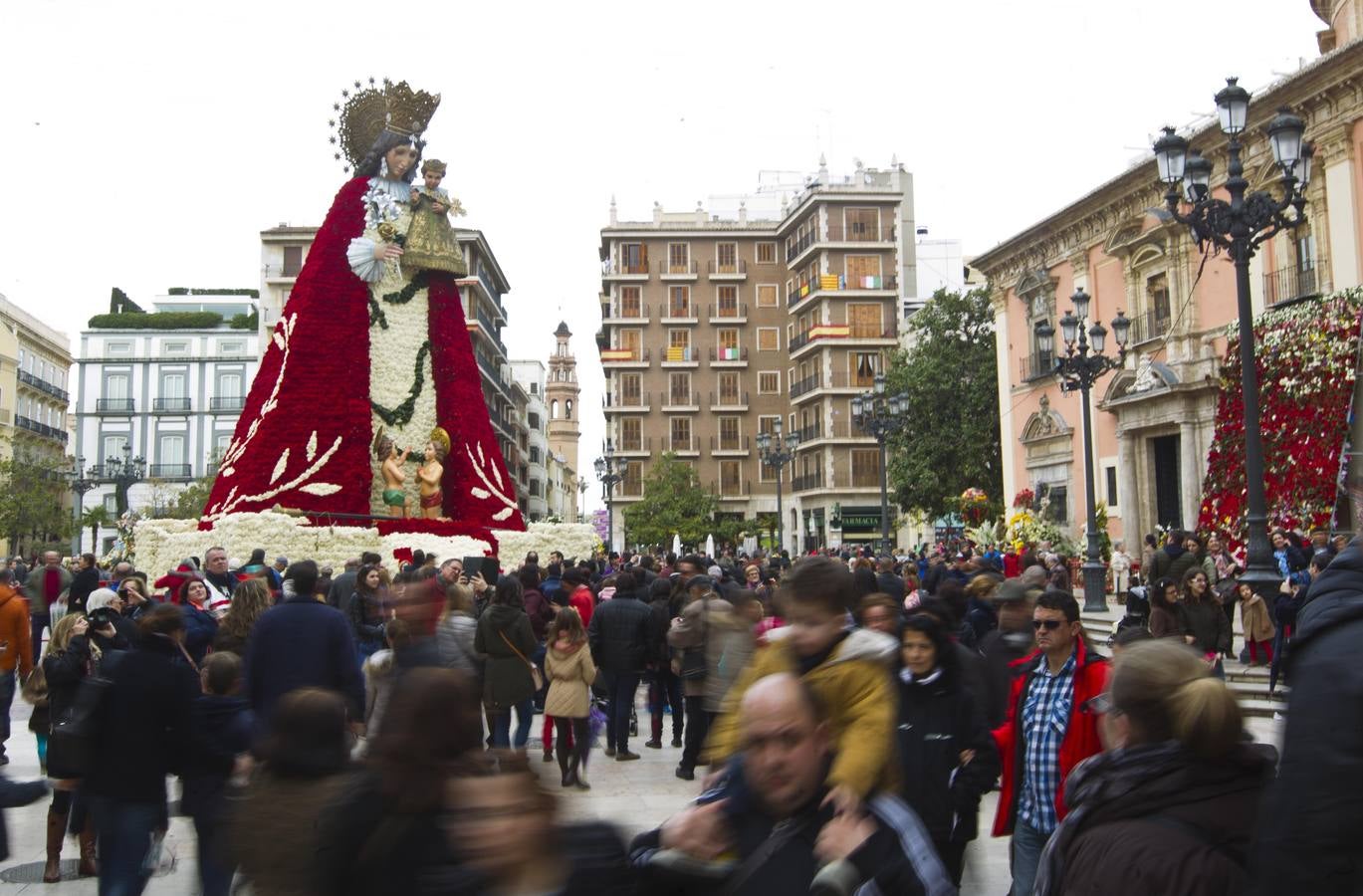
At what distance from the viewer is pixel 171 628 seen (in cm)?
519

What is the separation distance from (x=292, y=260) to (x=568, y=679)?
47.8 m

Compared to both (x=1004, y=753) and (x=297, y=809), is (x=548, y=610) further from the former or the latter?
(x=297, y=809)

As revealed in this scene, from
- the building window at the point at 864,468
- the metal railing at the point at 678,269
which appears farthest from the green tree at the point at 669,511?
the metal railing at the point at 678,269

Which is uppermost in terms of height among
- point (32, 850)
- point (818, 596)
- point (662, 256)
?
point (662, 256)

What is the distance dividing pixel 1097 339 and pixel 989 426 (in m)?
19.7

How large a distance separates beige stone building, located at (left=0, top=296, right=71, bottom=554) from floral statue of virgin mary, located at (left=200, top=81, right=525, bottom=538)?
104 ft

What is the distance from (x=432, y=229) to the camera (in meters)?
23.6

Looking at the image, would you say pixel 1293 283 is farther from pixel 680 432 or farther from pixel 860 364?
pixel 680 432

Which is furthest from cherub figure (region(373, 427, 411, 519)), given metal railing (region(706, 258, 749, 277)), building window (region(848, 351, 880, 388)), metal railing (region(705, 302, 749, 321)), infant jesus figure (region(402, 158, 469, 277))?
metal railing (region(706, 258, 749, 277))

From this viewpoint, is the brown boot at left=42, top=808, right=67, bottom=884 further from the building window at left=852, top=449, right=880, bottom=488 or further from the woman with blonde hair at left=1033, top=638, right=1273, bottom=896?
the building window at left=852, top=449, right=880, bottom=488

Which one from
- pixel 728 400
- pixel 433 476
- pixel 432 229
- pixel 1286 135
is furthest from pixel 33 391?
pixel 1286 135

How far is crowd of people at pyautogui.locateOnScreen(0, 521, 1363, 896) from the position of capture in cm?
227

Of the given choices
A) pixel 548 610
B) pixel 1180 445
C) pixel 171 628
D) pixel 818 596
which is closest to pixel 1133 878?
pixel 818 596

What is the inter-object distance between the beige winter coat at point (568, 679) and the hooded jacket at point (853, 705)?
5.55 m
